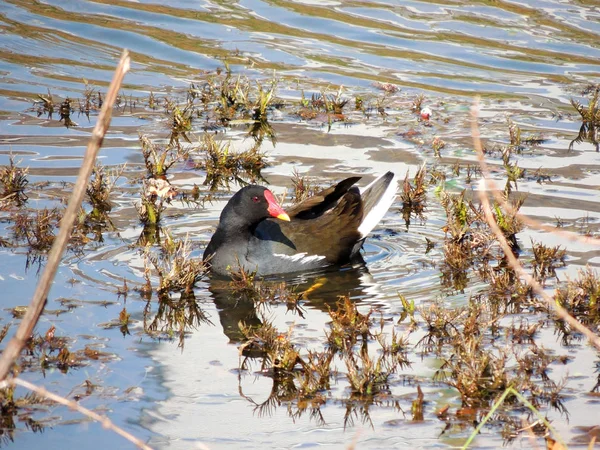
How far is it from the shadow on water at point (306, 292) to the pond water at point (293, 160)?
0.03 metres

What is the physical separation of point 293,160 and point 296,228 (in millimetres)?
2248

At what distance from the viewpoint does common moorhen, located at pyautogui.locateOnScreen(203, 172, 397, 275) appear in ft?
24.5

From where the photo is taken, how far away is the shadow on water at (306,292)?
6.51 meters

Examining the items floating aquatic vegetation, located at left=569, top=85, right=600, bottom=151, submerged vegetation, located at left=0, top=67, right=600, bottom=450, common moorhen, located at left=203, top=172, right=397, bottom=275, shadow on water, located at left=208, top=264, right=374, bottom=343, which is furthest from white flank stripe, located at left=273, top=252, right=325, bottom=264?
floating aquatic vegetation, located at left=569, top=85, right=600, bottom=151

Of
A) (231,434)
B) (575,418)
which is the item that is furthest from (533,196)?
(231,434)

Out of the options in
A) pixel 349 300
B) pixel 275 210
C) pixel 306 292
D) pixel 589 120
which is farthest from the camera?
pixel 589 120

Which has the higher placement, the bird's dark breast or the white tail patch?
the white tail patch

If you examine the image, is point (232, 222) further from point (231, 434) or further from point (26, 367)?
point (231, 434)

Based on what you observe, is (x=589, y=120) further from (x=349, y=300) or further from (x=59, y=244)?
(x=59, y=244)

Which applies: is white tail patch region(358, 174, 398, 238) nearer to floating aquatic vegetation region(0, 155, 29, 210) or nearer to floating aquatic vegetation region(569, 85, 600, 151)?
floating aquatic vegetation region(0, 155, 29, 210)

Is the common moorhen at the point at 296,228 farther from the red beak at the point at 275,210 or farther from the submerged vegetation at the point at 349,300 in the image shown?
the submerged vegetation at the point at 349,300

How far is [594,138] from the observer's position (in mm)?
10695

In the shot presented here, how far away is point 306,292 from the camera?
7.13 meters

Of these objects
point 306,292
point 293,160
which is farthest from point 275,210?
point 293,160
